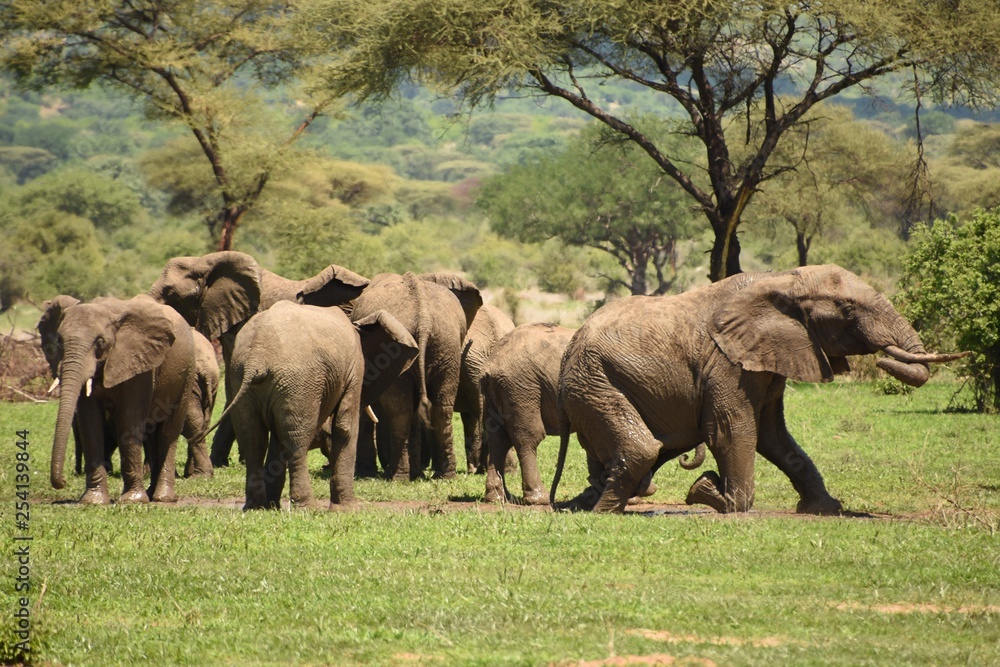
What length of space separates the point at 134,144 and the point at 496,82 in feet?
471

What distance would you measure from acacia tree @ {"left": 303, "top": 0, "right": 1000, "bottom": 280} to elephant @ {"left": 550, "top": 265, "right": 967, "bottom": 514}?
1398cm

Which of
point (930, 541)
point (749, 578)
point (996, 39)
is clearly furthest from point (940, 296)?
point (749, 578)

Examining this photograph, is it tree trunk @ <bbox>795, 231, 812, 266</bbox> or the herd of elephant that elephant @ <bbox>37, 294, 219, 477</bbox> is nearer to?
the herd of elephant

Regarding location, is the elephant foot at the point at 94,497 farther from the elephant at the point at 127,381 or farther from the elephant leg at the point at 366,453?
the elephant leg at the point at 366,453

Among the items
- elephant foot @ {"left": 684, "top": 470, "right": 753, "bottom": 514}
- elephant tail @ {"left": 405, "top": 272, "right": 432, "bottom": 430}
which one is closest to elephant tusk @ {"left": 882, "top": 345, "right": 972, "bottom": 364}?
A: elephant foot @ {"left": 684, "top": 470, "right": 753, "bottom": 514}

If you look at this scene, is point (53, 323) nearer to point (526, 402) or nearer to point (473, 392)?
point (526, 402)

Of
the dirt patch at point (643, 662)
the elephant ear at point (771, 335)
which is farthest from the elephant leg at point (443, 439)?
the dirt patch at point (643, 662)

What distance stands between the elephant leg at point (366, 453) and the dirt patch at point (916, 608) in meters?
8.34

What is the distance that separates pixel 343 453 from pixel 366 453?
3.77 metres

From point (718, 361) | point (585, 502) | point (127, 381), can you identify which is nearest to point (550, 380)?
point (585, 502)

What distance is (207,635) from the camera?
7.30 m

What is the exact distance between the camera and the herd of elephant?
1112 centimetres

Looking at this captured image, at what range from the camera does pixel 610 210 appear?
63.0 metres

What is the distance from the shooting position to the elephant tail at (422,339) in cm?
1497
